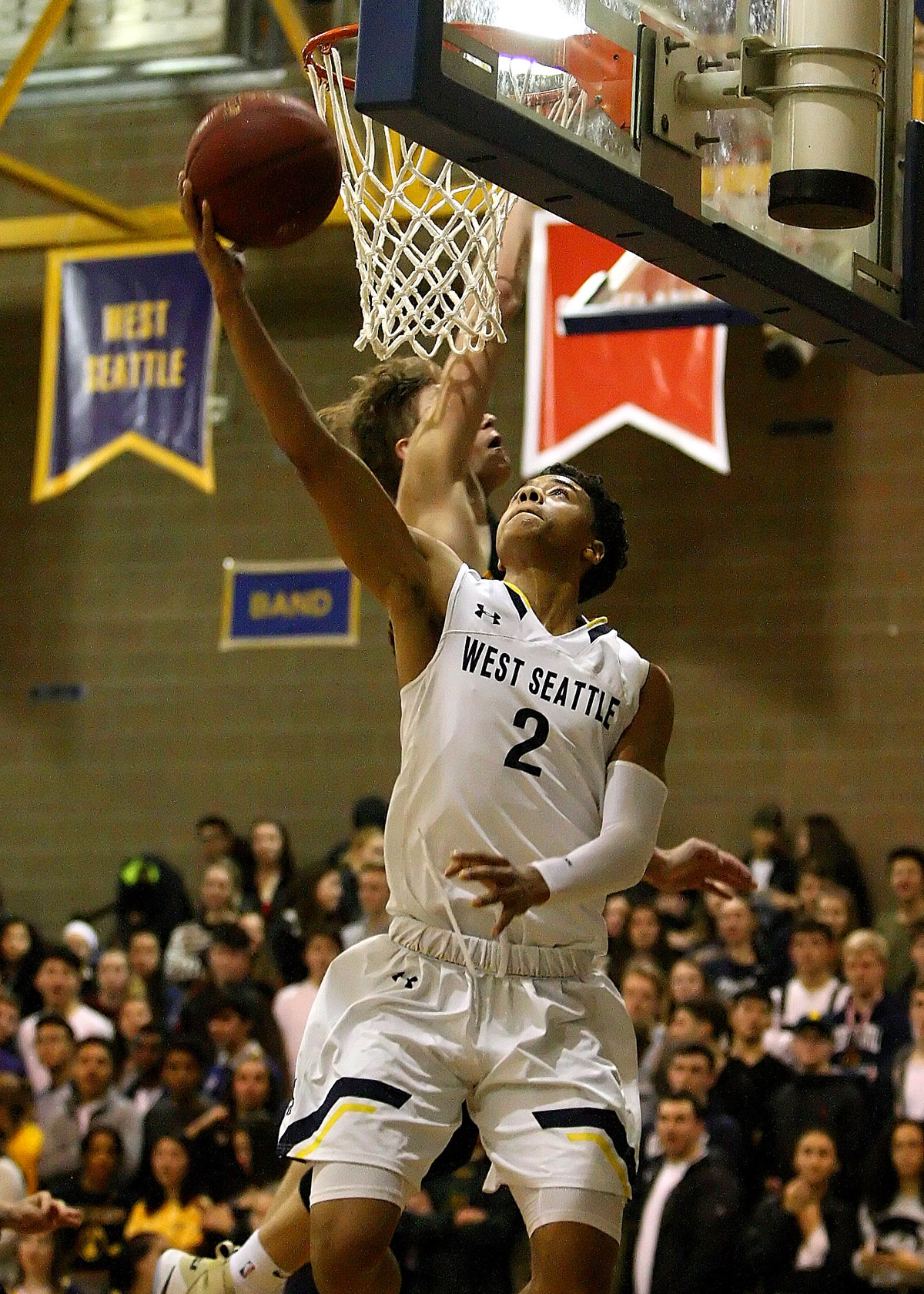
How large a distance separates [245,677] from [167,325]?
2.40 metres

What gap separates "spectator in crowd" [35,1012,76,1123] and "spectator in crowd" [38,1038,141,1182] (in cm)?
9

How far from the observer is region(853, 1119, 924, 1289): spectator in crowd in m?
6.52

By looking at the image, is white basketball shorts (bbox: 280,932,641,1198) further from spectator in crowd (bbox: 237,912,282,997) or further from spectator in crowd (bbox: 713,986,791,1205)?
spectator in crowd (bbox: 237,912,282,997)

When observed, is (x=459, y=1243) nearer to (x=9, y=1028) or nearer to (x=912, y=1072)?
(x=912, y=1072)

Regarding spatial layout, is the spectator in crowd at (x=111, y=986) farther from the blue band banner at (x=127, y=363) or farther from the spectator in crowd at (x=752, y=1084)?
the spectator in crowd at (x=752, y=1084)

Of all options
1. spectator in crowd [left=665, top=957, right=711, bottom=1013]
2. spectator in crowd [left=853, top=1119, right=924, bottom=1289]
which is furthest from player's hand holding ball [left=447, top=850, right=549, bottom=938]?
spectator in crowd [left=665, top=957, right=711, bottom=1013]

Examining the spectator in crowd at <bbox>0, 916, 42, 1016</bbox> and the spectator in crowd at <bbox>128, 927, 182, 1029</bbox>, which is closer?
the spectator in crowd at <bbox>128, 927, 182, 1029</bbox>

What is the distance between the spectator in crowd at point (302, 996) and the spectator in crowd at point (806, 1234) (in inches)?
107

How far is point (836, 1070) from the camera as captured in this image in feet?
24.2

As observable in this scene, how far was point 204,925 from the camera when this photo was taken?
1064 cm

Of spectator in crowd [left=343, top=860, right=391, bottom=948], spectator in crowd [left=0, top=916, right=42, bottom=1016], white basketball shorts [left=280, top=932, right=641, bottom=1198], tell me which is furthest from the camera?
spectator in crowd [left=0, top=916, right=42, bottom=1016]

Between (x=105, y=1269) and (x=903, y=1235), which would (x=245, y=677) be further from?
(x=903, y=1235)

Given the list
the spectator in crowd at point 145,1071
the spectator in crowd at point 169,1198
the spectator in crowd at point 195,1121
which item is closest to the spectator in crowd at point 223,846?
the spectator in crowd at point 145,1071

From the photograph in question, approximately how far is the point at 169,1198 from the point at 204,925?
302 cm
